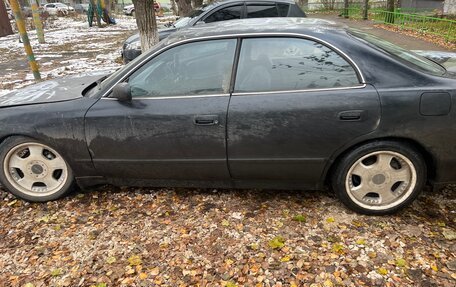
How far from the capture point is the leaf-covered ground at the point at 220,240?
233 cm

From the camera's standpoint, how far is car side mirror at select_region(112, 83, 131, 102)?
2.72 meters

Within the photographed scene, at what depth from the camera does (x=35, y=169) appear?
312 centimetres

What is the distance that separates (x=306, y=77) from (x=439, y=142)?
1087 millimetres

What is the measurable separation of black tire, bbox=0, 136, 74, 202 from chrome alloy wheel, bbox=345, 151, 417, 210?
2.53m

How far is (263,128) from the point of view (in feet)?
8.64

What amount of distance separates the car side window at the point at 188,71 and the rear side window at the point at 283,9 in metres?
5.66

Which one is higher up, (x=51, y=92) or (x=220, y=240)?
(x=51, y=92)

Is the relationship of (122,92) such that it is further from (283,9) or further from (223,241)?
(283,9)

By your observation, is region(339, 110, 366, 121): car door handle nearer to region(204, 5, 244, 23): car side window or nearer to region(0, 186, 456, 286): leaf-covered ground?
region(0, 186, 456, 286): leaf-covered ground

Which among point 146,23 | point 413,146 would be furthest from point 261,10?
point 413,146

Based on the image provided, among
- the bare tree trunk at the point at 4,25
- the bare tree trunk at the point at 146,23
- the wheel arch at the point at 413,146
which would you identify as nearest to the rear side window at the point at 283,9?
the bare tree trunk at the point at 146,23

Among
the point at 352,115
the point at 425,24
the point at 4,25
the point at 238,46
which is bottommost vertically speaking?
the point at 425,24

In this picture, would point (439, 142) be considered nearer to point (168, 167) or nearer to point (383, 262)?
point (383, 262)

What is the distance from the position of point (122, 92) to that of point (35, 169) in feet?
3.95
